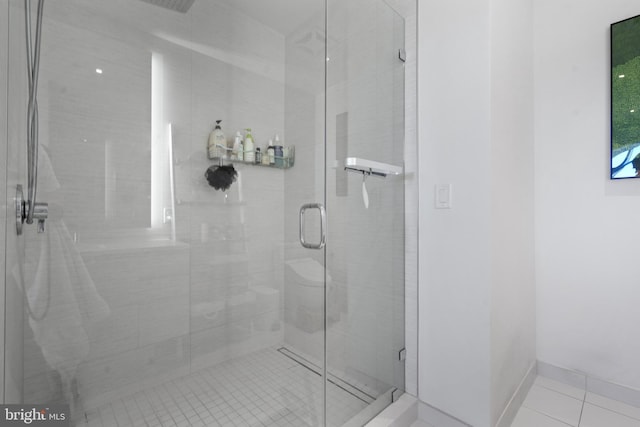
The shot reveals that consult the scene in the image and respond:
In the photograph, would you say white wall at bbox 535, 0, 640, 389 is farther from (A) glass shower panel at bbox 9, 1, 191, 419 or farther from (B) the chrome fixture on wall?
(B) the chrome fixture on wall

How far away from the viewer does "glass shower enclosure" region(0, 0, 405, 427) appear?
1.18 metres

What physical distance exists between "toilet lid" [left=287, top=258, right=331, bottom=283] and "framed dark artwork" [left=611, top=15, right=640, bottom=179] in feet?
5.37

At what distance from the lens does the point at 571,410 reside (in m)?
1.59

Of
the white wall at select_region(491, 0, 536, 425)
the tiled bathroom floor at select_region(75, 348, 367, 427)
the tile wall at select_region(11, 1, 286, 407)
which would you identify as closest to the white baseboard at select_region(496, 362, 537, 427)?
the white wall at select_region(491, 0, 536, 425)

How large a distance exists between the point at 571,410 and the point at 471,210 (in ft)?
3.82

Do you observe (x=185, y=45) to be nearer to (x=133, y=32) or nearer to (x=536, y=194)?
(x=133, y=32)

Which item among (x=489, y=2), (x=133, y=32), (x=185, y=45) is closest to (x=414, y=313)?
(x=489, y=2)

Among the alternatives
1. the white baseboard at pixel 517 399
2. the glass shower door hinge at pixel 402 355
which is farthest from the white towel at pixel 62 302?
the white baseboard at pixel 517 399

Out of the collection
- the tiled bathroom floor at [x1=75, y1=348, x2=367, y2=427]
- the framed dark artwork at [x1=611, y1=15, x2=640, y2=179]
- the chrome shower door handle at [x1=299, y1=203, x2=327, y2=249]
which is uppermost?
the framed dark artwork at [x1=611, y1=15, x2=640, y2=179]

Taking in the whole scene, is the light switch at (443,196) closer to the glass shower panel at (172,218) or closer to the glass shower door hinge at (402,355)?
the glass shower panel at (172,218)

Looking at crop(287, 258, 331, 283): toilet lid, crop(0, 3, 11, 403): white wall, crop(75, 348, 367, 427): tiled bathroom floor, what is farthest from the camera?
crop(287, 258, 331, 283): toilet lid

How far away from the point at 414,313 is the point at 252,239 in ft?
2.94

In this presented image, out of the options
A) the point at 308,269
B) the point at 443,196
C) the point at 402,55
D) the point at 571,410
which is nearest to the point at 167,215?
the point at 308,269

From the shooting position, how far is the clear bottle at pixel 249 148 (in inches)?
57.5
